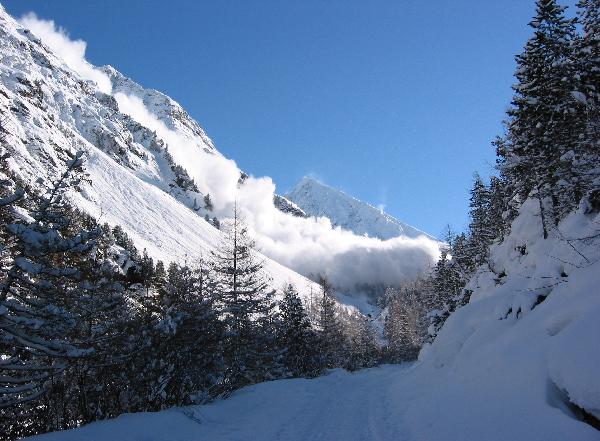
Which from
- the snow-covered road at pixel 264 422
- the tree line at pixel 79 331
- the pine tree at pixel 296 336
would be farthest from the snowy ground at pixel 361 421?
the pine tree at pixel 296 336

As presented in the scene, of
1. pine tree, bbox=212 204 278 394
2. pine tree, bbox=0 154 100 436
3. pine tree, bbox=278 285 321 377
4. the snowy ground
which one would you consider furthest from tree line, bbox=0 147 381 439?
pine tree, bbox=278 285 321 377

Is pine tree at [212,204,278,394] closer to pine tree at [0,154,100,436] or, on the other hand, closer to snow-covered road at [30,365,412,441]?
snow-covered road at [30,365,412,441]

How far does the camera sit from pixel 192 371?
576 inches

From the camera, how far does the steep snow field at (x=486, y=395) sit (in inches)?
268

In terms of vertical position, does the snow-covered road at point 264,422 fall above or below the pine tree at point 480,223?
below

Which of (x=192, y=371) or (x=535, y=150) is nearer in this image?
(x=192, y=371)

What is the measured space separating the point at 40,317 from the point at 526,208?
23.1 m

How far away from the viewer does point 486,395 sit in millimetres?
9234

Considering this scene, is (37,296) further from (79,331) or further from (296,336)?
(296,336)

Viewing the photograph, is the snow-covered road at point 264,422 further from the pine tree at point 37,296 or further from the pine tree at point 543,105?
the pine tree at point 543,105

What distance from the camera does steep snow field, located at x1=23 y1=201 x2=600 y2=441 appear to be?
681cm

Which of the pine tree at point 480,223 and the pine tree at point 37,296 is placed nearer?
the pine tree at point 37,296

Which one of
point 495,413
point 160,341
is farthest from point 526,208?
point 160,341

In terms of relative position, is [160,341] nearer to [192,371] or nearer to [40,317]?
[192,371]
